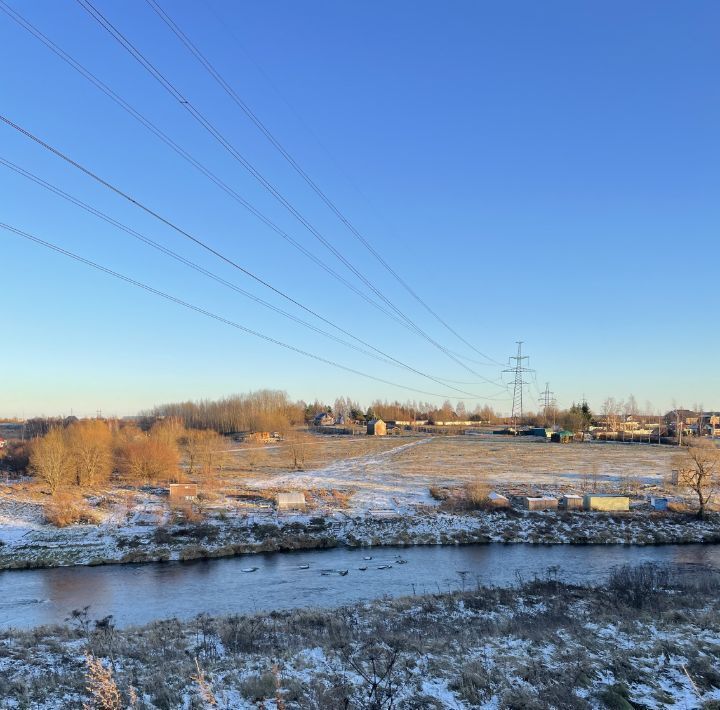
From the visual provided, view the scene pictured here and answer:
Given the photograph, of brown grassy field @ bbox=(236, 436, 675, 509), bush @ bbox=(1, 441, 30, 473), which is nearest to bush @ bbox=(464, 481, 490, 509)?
brown grassy field @ bbox=(236, 436, 675, 509)

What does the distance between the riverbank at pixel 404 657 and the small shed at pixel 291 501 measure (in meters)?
19.7

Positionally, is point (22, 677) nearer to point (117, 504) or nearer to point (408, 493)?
point (117, 504)

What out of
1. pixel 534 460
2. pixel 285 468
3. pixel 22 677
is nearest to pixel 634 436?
pixel 534 460

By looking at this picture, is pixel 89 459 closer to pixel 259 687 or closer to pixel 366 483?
pixel 366 483

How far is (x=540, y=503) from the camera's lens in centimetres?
3766

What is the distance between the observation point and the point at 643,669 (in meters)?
9.15

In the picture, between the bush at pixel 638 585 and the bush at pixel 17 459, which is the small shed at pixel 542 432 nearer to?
the bush at pixel 638 585

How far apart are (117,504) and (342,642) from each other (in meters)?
31.4

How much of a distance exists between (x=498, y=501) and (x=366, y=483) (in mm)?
13633

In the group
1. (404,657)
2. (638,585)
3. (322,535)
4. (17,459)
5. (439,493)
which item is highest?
(404,657)

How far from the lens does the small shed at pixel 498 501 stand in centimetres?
3742

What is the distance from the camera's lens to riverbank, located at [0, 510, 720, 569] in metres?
28.8

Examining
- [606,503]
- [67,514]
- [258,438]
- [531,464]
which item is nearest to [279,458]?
[531,464]

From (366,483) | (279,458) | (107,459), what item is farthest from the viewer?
(279,458)
